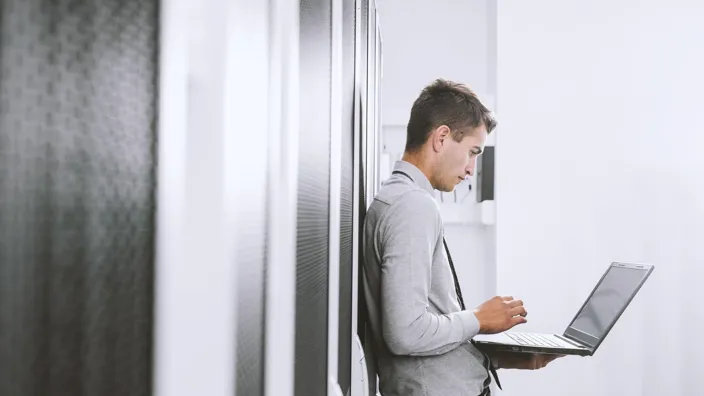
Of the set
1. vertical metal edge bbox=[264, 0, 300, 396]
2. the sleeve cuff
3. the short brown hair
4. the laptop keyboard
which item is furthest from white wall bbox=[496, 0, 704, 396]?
vertical metal edge bbox=[264, 0, 300, 396]

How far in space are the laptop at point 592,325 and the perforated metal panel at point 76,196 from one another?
58.4 inches

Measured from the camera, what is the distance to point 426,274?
1277mm

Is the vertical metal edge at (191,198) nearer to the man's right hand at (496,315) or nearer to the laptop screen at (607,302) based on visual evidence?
the man's right hand at (496,315)

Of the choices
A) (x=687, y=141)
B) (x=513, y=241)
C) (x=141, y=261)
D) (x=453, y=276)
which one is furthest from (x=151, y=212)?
(x=687, y=141)

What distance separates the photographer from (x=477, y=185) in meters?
3.50

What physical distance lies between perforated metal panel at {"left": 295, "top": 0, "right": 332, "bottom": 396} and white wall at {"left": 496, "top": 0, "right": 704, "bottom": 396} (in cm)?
255

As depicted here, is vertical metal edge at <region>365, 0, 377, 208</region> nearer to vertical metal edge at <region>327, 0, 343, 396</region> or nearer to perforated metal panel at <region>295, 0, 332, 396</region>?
vertical metal edge at <region>327, 0, 343, 396</region>

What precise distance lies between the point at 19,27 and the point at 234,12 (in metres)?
0.12

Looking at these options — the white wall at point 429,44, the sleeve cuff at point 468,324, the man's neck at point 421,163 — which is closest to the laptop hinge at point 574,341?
the sleeve cuff at point 468,324

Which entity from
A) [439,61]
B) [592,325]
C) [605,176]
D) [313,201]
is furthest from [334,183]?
[439,61]

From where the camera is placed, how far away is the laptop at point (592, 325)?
168 centimetres

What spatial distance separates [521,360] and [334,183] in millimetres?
1236

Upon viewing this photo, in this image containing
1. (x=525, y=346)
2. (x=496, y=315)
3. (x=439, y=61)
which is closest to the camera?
(x=496, y=315)

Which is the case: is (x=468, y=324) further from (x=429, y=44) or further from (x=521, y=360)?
(x=429, y=44)
